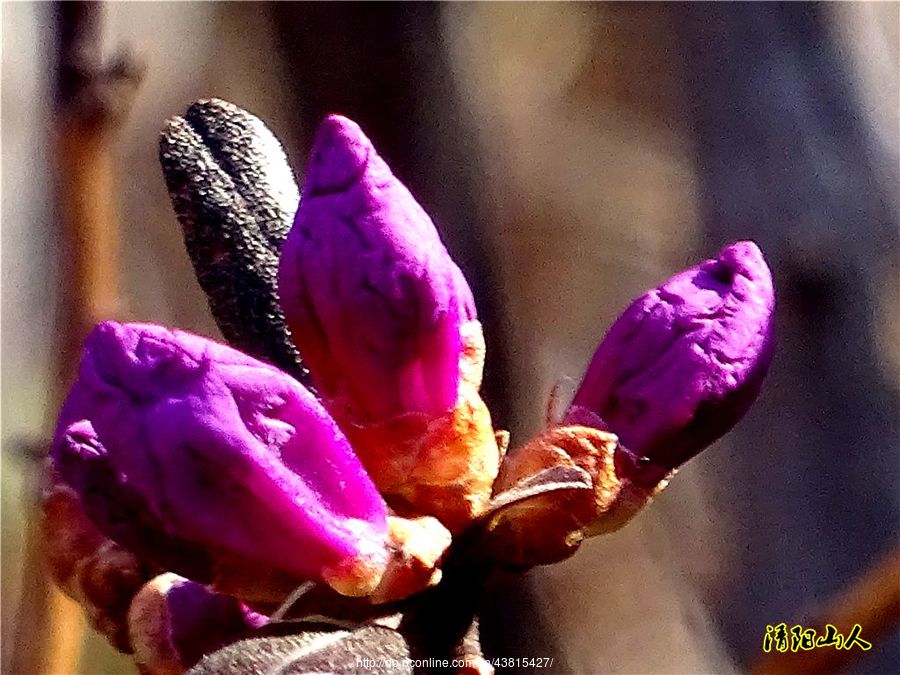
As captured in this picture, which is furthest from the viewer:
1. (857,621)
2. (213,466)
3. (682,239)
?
(682,239)

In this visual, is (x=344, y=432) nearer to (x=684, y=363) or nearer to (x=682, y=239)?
(x=684, y=363)

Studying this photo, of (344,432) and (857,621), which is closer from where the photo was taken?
(344,432)

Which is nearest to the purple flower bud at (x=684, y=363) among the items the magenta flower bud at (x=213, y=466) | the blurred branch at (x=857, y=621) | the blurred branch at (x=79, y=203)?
the magenta flower bud at (x=213, y=466)

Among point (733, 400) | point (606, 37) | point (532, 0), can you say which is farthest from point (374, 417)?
point (532, 0)

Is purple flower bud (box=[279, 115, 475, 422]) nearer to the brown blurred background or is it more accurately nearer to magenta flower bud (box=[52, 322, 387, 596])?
magenta flower bud (box=[52, 322, 387, 596])

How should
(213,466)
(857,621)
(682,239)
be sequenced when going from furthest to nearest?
1. (682,239)
2. (857,621)
3. (213,466)

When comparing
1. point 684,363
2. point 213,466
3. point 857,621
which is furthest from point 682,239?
point 213,466
